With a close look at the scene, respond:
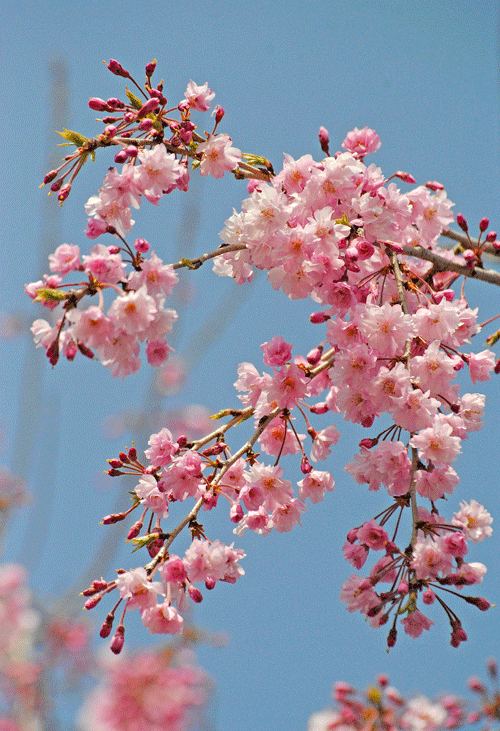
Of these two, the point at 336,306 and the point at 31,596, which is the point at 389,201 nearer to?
the point at 336,306

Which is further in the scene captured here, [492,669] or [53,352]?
[492,669]

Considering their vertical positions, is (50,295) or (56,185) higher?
(56,185)

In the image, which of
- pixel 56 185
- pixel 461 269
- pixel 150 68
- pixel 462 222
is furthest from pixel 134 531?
pixel 462 222

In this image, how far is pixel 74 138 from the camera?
2.49 meters

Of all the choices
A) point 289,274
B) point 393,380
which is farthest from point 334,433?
point 289,274

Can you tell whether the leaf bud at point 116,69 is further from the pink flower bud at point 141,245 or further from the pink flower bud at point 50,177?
the pink flower bud at point 141,245

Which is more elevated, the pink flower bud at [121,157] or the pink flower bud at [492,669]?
the pink flower bud at [121,157]

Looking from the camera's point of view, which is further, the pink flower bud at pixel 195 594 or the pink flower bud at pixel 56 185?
the pink flower bud at pixel 56 185

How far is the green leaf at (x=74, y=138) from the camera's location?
247 cm

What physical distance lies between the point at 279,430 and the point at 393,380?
76cm

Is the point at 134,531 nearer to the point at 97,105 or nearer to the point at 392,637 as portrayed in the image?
the point at 392,637

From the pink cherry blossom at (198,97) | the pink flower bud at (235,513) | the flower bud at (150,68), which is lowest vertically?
the pink flower bud at (235,513)

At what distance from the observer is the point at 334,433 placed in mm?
2801

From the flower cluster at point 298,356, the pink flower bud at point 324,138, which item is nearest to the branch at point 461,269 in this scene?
the flower cluster at point 298,356
